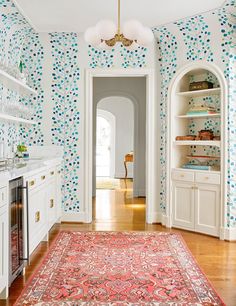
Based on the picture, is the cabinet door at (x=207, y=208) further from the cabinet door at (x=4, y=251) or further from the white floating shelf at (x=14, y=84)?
the cabinet door at (x=4, y=251)

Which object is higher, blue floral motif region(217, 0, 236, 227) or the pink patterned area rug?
blue floral motif region(217, 0, 236, 227)

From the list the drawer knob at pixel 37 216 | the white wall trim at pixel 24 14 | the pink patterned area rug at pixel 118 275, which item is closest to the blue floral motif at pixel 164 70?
the pink patterned area rug at pixel 118 275

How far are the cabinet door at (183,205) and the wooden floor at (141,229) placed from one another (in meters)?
0.15

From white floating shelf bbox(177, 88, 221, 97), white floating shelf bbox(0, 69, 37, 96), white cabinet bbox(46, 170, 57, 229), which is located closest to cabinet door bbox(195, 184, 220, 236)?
white floating shelf bbox(177, 88, 221, 97)

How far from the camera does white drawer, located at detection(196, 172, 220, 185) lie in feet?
15.3

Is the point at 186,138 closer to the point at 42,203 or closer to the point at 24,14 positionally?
the point at 42,203

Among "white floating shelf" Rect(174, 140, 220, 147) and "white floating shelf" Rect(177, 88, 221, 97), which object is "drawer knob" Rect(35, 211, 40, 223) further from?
"white floating shelf" Rect(177, 88, 221, 97)

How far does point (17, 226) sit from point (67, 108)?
8.51 ft

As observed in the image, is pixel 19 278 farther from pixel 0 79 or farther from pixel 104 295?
pixel 0 79

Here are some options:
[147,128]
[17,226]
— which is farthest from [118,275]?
[147,128]

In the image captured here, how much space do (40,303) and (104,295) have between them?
49 cm

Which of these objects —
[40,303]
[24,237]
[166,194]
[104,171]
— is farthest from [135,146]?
[40,303]

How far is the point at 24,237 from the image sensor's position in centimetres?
334

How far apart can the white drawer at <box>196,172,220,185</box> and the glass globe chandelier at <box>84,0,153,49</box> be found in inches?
82.4
